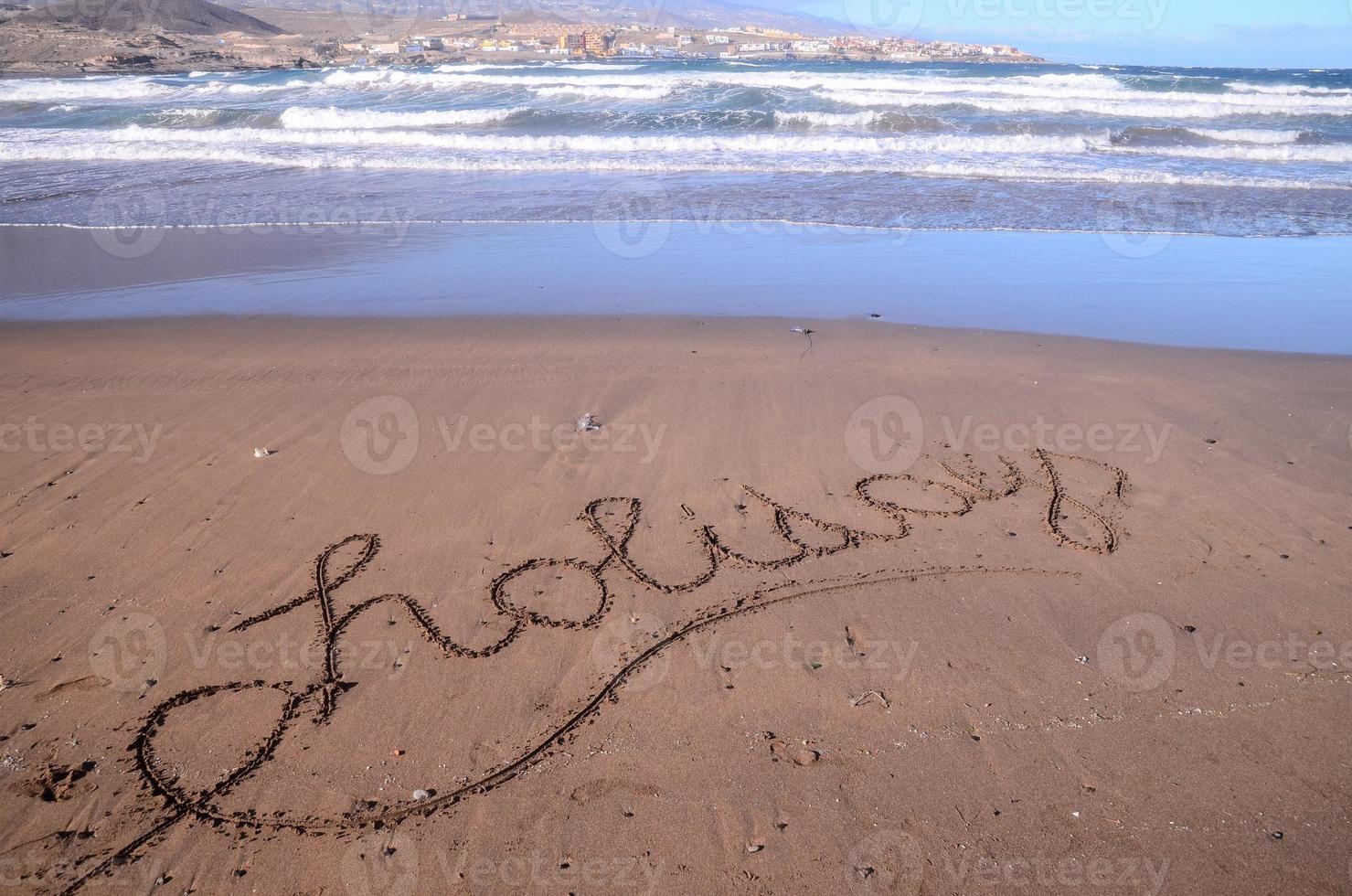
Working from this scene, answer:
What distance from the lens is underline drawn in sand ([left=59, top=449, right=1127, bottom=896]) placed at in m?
2.53

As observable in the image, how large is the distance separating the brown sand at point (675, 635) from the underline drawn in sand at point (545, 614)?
0.06ft

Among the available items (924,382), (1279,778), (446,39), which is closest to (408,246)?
(924,382)

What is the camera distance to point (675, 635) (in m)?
3.31

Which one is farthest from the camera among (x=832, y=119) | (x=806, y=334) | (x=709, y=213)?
(x=832, y=119)

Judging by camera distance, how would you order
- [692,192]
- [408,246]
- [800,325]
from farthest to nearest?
[692,192], [408,246], [800,325]

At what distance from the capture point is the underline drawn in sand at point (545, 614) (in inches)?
99.7

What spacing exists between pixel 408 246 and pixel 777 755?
8521mm

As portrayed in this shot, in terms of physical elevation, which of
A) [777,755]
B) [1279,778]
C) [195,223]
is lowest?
[195,223]

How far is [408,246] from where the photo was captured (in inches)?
374

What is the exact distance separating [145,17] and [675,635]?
6383cm

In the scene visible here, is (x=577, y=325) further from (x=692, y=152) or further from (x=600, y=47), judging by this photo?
(x=600, y=47)

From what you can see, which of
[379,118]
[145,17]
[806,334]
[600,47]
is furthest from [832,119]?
[145,17]

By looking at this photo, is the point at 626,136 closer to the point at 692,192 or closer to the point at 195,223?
the point at 692,192

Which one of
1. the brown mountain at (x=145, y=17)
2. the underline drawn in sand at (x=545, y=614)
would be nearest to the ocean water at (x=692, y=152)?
the underline drawn in sand at (x=545, y=614)
